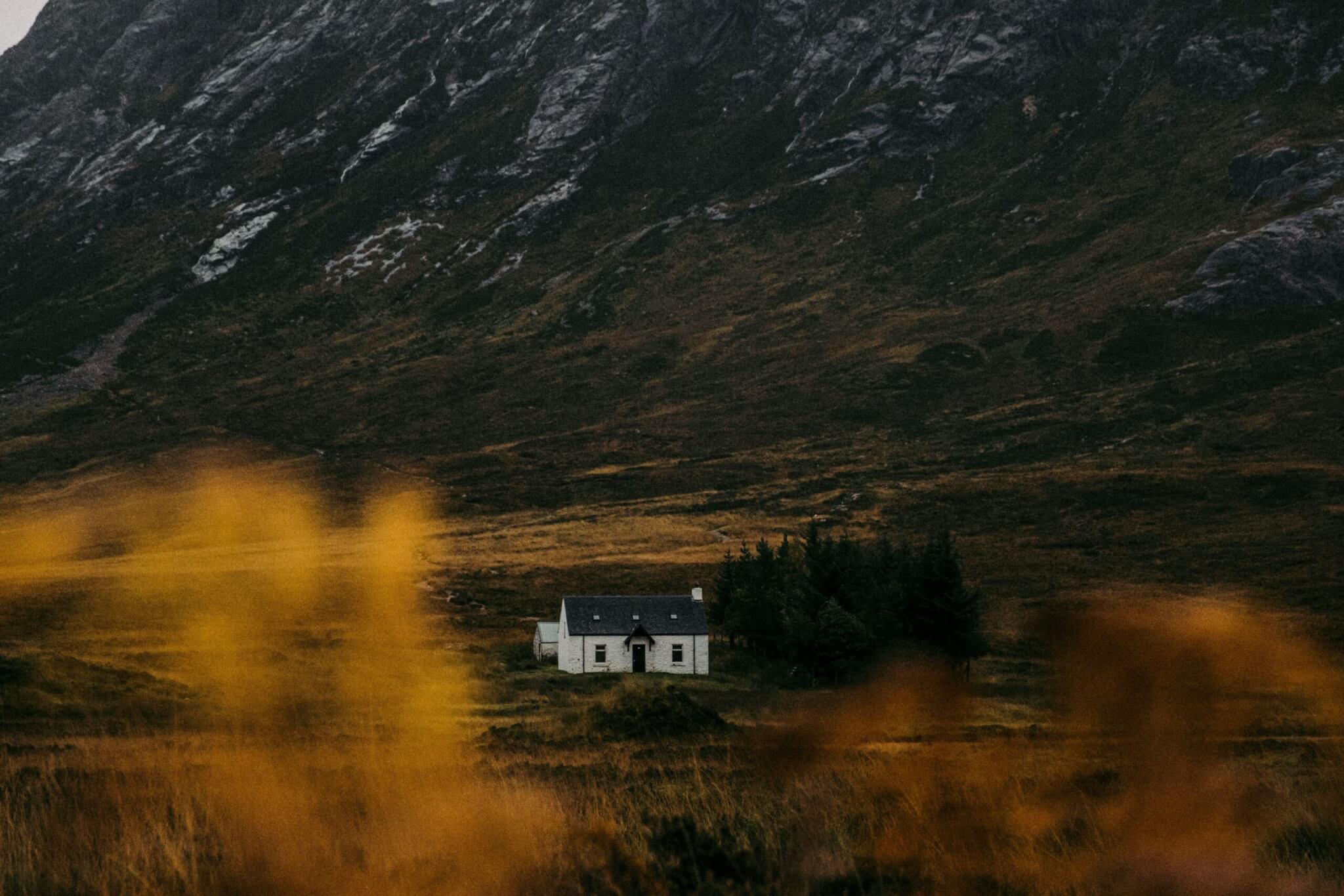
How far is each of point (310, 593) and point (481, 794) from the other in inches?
2943

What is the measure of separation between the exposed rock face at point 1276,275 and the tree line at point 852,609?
15430 centimetres

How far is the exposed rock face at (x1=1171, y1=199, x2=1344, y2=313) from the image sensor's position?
190m

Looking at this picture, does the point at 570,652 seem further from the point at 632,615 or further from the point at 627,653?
the point at 632,615

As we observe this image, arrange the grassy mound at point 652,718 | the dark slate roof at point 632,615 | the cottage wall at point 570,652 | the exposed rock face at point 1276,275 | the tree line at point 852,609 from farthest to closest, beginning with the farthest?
1. the exposed rock face at point 1276,275
2. the dark slate roof at point 632,615
3. the cottage wall at point 570,652
4. the tree line at point 852,609
5. the grassy mound at point 652,718

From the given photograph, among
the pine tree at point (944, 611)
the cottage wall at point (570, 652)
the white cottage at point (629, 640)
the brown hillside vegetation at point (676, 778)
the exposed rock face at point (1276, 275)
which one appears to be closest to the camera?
the brown hillside vegetation at point (676, 778)

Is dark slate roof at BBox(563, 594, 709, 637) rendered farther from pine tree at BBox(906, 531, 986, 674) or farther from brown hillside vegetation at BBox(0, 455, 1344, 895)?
pine tree at BBox(906, 531, 986, 674)

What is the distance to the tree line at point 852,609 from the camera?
50.4m

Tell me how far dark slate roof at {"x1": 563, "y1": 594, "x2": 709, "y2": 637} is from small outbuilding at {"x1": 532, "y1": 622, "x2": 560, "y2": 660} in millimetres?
2933

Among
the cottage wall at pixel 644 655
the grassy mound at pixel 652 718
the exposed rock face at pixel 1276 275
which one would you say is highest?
the exposed rock face at pixel 1276 275

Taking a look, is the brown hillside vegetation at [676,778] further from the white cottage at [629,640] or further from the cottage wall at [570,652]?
the white cottage at [629,640]

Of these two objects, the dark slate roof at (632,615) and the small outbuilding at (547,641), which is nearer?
the dark slate roof at (632,615)

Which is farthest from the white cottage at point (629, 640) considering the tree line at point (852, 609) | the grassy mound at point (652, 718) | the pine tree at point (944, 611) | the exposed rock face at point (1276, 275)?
the exposed rock face at point (1276, 275)

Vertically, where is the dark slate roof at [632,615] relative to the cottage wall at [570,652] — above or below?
above

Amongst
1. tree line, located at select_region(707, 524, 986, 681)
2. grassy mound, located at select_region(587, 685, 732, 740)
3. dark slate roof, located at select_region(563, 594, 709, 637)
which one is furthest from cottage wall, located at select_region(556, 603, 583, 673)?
grassy mound, located at select_region(587, 685, 732, 740)
